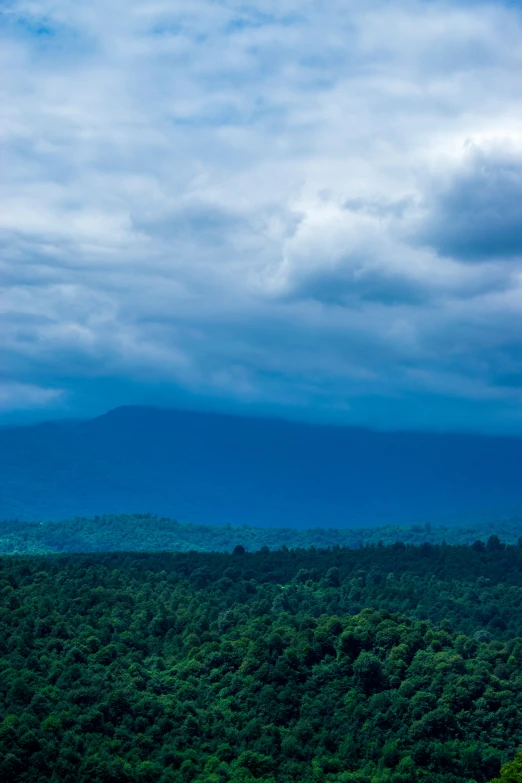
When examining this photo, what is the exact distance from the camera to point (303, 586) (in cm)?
13988

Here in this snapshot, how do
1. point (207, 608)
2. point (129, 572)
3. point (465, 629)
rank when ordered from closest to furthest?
point (207, 608) → point (465, 629) → point (129, 572)

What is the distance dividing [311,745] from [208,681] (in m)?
13.5

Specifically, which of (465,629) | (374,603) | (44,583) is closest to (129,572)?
(44,583)

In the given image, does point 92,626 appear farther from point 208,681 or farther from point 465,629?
point 465,629

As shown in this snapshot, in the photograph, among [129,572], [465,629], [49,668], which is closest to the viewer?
[49,668]

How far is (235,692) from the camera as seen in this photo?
9262cm

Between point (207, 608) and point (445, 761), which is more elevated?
point (207, 608)

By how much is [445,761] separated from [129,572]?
62054mm

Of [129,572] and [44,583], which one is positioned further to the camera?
[129,572]

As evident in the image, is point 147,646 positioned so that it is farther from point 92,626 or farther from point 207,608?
point 207,608

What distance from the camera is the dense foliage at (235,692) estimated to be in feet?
264

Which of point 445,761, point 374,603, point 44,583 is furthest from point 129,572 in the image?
point 445,761

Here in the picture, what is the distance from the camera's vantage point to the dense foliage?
80.6m

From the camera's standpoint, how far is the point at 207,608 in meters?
117
